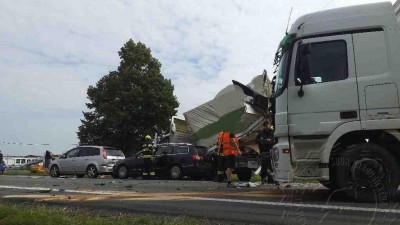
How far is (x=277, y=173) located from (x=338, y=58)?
7.05 ft

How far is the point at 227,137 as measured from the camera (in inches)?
525

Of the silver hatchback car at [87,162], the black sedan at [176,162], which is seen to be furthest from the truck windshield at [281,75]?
the silver hatchback car at [87,162]

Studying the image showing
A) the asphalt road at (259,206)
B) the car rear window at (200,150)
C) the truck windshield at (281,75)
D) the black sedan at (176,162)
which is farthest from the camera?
the car rear window at (200,150)

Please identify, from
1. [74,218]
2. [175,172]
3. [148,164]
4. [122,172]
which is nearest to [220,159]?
[175,172]

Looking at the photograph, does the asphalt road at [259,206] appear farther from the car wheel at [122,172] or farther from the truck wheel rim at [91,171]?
the truck wheel rim at [91,171]

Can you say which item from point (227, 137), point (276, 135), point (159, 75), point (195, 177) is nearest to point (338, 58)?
point (276, 135)

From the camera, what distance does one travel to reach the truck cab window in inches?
305

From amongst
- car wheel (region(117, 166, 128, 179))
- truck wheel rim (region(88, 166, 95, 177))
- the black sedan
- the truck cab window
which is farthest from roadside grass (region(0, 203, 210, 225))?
truck wheel rim (region(88, 166, 95, 177))

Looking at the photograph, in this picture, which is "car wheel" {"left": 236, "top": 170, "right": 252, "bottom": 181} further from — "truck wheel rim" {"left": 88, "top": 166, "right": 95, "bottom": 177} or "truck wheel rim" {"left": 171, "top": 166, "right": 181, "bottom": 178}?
"truck wheel rim" {"left": 88, "top": 166, "right": 95, "bottom": 177}

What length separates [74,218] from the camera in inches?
247

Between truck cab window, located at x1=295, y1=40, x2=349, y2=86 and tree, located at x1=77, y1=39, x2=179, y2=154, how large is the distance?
90.3 feet

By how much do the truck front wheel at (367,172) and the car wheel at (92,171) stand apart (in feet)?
51.9

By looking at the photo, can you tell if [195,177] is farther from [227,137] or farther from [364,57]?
[364,57]

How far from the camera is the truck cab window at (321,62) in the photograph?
774 centimetres
